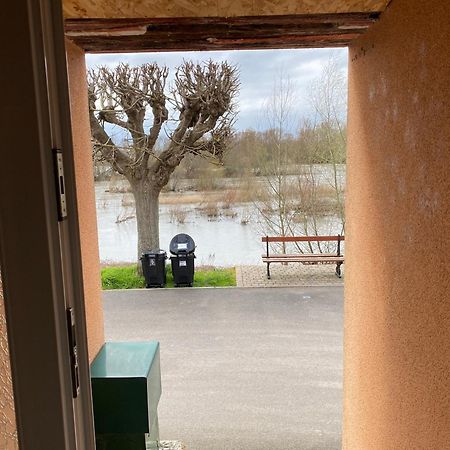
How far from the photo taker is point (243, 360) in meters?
5.78

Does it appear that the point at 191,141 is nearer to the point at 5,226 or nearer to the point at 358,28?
the point at 358,28

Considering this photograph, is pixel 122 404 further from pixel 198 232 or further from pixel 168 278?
pixel 198 232

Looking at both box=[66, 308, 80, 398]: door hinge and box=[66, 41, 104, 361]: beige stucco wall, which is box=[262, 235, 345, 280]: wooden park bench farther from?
box=[66, 308, 80, 398]: door hinge

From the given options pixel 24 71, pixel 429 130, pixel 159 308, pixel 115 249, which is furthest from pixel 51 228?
pixel 115 249

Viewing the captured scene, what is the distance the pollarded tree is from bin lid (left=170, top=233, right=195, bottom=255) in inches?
63.3

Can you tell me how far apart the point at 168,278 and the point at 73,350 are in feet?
29.7

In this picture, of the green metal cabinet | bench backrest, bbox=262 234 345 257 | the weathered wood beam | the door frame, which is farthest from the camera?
bench backrest, bbox=262 234 345 257

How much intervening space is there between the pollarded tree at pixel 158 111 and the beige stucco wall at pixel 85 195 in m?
7.02

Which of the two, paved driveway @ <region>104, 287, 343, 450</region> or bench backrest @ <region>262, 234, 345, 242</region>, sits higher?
bench backrest @ <region>262, 234, 345, 242</region>

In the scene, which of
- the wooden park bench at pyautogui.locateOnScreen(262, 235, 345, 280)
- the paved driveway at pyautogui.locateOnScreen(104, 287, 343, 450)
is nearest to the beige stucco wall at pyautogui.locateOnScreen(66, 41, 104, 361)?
the paved driveway at pyautogui.locateOnScreen(104, 287, 343, 450)

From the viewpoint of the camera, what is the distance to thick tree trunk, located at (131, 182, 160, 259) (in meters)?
10.2

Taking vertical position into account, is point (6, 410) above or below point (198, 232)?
above

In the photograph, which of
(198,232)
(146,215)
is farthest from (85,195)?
(198,232)

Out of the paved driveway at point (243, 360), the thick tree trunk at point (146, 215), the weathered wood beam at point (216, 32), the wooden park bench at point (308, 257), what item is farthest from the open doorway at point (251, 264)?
the weathered wood beam at point (216, 32)
